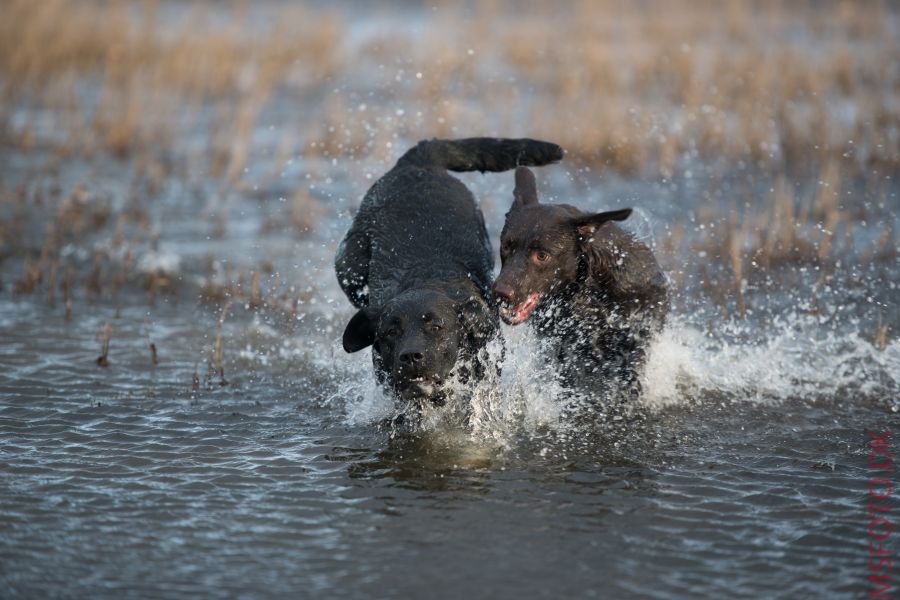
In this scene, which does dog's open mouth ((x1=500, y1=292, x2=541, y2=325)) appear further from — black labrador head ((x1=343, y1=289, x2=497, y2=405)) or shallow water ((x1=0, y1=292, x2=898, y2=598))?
shallow water ((x1=0, y1=292, x2=898, y2=598))

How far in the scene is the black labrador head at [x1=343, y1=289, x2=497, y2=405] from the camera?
5355mm

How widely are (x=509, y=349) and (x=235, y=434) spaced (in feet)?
5.36

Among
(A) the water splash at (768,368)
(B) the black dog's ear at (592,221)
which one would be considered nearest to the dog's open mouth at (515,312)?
(B) the black dog's ear at (592,221)

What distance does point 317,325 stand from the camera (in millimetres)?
7996

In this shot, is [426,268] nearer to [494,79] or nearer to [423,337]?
[423,337]

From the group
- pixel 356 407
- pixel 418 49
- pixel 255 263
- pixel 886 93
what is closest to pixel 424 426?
pixel 356 407

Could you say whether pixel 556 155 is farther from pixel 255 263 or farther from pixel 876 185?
pixel 876 185

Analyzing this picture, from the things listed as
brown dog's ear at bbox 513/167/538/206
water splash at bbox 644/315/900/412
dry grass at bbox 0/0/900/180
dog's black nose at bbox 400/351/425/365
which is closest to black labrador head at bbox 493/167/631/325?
brown dog's ear at bbox 513/167/538/206

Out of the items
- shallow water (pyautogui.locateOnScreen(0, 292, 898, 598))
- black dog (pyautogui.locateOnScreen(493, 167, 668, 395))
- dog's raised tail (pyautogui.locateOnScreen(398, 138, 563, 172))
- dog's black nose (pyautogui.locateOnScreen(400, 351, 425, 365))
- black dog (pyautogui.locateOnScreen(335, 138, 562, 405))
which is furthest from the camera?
dog's raised tail (pyautogui.locateOnScreen(398, 138, 563, 172))

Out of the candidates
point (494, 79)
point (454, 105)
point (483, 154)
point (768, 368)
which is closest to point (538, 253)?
point (483, 154)

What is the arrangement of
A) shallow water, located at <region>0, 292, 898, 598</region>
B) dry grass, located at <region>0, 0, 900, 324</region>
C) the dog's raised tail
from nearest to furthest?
shallow water, located at <region>0, 292, 898, 598</region> < the dog's raised tail < dry grass, located at <region>0, 0, 900, 324</region>

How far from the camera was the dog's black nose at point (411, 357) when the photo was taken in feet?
17.3

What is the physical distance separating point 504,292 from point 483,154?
180 centimetres

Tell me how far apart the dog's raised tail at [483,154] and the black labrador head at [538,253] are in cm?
105
